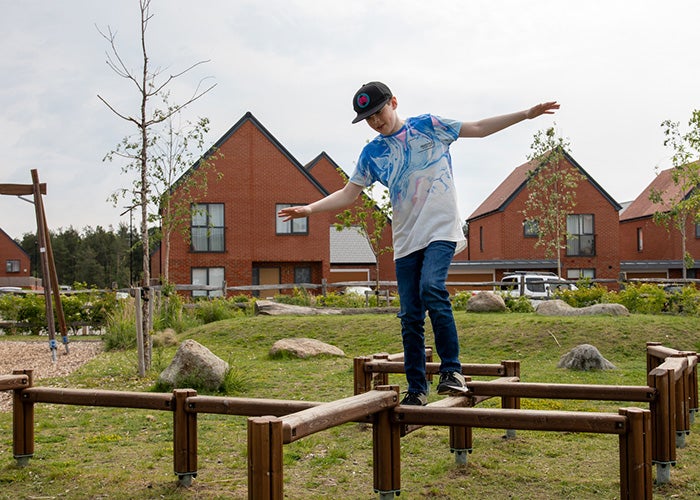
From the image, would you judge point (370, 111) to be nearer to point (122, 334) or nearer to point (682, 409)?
point (682, 409)

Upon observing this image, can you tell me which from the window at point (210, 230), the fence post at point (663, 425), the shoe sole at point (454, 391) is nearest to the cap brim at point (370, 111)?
the shoe sole at point (454, 391)

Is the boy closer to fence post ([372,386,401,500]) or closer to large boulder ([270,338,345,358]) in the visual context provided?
fence post ([372,386,401,500])

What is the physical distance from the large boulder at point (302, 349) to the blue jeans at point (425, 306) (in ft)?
29.2

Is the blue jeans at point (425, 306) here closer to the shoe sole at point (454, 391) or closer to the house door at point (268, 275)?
the shoe sole at point (454, 391)

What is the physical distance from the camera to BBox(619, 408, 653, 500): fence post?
14.9 ft

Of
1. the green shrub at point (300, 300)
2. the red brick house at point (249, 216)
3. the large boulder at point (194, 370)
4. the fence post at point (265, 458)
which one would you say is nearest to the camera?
the fence post at point (265, 458)

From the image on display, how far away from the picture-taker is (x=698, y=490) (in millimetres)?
5617

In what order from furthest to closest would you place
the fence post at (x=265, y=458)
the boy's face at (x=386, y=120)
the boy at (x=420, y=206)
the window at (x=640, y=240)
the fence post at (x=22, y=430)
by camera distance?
the window at (x=640, y=240)
the fence post at (x=22, y=430)
the boy's face at (x=386, y=120)
the boy at (x=420, y=206)
the fence post at (x=265, y=458)

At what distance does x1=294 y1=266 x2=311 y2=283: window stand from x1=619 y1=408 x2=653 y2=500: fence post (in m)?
35.5

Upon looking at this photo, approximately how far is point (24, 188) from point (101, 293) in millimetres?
9944

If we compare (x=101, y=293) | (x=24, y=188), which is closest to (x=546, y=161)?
(x=101, y=293)

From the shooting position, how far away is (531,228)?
4297 centimetres

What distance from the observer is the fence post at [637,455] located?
4.54 metres

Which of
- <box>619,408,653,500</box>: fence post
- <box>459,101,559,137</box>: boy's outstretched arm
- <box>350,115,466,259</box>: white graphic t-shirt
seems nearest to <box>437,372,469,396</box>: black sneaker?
<box>350,115,466,259</box>: white graphic t-shirt
